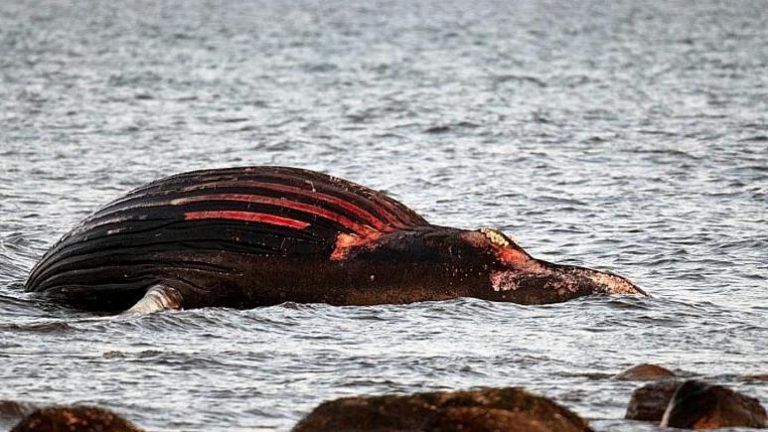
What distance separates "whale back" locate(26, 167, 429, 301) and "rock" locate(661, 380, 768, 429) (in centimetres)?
377

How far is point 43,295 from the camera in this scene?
1198cm

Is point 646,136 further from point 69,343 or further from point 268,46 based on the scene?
point 268,46

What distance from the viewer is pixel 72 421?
760 centimetres

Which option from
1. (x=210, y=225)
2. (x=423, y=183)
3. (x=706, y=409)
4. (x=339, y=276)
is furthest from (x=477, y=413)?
(x=423, y=183)

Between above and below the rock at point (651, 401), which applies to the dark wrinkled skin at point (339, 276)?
above

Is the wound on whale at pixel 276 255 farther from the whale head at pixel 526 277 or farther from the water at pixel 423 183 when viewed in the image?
the water at pixel 423 183

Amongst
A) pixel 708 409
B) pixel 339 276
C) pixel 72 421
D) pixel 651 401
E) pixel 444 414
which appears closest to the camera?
pixel 72 421

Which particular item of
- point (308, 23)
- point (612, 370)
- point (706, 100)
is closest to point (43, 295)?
point (612, 370)

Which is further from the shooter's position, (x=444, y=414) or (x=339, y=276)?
(x=339, y=276)

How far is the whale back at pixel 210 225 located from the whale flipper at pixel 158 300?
16 cm

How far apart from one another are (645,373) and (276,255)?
3036mm

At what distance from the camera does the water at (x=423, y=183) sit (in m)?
9.75

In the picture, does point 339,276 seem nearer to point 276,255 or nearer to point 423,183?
point 276,255

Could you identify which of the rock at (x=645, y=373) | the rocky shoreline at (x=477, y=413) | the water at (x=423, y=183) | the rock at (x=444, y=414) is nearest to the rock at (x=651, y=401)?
the rocky shoreline at (x=477, y=413)
